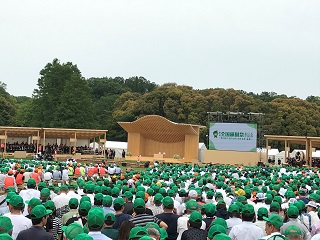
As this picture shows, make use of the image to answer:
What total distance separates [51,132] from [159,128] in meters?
10.8

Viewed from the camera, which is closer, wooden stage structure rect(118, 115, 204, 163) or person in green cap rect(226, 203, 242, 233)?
person in green cap rect(226, 203, 242, 233)

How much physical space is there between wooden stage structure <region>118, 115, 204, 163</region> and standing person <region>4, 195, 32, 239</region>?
125ft

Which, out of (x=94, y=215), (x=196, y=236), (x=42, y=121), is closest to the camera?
(x=94, y=215)

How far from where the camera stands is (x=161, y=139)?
160ft

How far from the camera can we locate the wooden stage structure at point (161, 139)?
150ft

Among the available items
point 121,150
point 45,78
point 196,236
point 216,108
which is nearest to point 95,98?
point 45,78

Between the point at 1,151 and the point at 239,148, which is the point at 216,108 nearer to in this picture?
the point at 239,148

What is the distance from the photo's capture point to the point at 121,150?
50938mm

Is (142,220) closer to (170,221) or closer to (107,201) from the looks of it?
(170,221)

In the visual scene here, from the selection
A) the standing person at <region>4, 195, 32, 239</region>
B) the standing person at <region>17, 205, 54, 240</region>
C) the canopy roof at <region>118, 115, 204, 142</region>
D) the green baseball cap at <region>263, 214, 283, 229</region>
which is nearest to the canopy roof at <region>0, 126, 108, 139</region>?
the canopy roof at <region>118, 115, 204, 142</region>

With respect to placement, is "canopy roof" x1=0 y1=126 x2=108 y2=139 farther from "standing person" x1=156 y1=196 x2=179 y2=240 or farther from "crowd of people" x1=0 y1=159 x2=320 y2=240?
"standing person" x1=156 y1=196 x2=179 y2=240

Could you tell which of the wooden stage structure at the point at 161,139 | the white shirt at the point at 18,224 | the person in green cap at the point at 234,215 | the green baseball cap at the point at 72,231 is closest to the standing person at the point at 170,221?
the person in green cap at the point at 234,215

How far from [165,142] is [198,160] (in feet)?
17.8

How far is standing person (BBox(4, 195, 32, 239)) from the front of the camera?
6047mm
